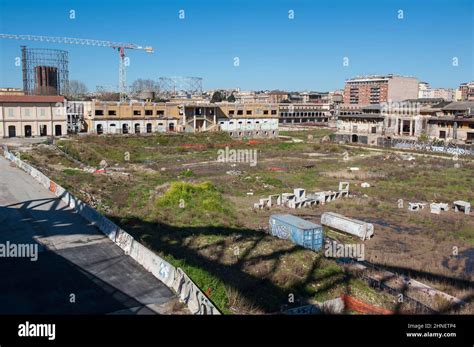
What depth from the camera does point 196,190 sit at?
26703mm

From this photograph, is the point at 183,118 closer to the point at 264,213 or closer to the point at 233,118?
the point at 233,118

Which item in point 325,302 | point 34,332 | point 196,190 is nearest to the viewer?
point 34,332

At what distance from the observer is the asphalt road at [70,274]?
1146 cm

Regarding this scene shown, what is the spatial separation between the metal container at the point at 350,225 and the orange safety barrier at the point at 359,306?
8389mm

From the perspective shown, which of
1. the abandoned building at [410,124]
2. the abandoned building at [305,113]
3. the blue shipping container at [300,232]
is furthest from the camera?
the abandoned building at [305,113]

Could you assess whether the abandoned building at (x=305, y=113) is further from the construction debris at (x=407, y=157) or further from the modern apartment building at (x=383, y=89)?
the construction debris at (x=407, y=157)

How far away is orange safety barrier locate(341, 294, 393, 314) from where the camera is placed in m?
12.6

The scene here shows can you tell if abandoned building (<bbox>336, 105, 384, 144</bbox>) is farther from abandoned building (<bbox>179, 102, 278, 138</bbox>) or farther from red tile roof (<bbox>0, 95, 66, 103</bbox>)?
red tile roof (<bbox>0, 95, 66, 103</bbox>)

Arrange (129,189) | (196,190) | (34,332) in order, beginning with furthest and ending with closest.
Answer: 1. (129,189)
2. (196,190)
3. (34,332)

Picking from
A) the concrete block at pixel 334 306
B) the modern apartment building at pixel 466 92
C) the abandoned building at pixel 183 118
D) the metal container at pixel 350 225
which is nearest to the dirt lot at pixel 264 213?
the concrete block at pixel 334 306

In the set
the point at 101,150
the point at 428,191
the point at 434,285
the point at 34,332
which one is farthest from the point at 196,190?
the point at 101,150

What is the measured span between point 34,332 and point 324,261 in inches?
482

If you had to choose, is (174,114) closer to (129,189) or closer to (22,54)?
(22,54)

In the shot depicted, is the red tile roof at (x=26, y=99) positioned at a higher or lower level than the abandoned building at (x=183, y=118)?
higher
